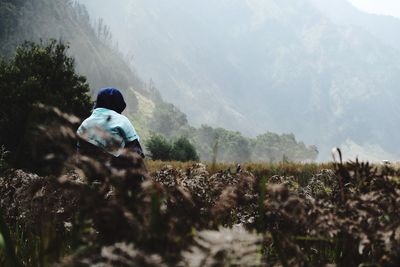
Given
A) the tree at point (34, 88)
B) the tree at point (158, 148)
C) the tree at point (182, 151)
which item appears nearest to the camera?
the tree at point (34, 88)

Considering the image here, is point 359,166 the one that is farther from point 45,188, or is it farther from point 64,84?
point 64,84

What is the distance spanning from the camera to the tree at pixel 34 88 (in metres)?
24.5

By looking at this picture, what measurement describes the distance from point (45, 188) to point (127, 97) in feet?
448

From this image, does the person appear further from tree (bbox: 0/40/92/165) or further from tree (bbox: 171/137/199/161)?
tree (bbox: 171/137/199/161)

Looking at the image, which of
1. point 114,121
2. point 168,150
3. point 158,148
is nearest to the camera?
point 114,121

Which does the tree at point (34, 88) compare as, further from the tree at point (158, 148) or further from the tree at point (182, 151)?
the tree at point (182, 151)

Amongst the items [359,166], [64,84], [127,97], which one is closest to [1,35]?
[64,84]

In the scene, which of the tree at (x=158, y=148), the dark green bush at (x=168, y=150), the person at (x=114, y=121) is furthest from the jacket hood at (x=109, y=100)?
the tree at (x=158, y=148)

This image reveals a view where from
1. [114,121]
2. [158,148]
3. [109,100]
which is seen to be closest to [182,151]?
[158,148]

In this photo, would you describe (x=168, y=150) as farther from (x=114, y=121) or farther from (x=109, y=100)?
(x=114, y=121)

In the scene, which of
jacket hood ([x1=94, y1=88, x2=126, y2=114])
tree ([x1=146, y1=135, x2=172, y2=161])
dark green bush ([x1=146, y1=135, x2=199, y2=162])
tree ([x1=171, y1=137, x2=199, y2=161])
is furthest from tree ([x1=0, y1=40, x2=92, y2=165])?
tree ([x1=171, y1=137, x2=199, y2=161])

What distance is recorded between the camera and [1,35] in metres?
71.8

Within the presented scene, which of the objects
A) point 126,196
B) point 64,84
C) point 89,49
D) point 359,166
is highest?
point 89,49

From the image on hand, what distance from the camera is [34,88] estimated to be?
992 inches
